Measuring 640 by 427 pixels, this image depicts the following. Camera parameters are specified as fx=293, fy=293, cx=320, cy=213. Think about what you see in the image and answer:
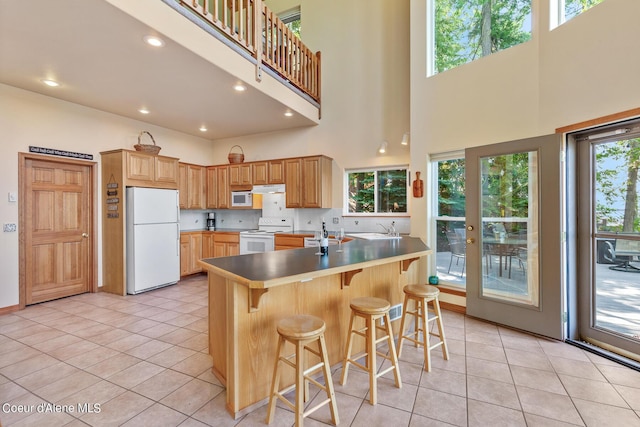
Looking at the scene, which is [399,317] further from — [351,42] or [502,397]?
[351,42]

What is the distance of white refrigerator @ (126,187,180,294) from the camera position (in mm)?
4406

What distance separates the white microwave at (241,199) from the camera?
5.62 m

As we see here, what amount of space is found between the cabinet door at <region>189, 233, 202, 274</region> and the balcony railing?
336 cm

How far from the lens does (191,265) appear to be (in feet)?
18.1

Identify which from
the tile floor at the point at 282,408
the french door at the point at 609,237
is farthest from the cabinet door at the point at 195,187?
the french door at the point at 609,237

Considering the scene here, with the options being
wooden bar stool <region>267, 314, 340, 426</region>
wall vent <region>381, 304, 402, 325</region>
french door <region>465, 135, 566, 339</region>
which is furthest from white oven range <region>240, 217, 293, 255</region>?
wooden bar stool <region>267, 314, 340, 426</region>

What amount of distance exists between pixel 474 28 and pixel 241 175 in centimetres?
430

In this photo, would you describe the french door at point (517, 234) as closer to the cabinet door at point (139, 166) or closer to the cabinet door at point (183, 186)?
the cabinet door at point (139, 166)

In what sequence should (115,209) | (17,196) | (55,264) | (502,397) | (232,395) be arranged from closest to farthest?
(232,395) < (502,397) < (17,196) < (55,264) < (115,209)

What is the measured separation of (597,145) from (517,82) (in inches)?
39.1

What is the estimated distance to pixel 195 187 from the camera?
228 inches

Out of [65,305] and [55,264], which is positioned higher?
[55,264]

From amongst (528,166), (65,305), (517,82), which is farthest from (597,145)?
(65,305)

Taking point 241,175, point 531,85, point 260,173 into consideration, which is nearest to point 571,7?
point 531,85
